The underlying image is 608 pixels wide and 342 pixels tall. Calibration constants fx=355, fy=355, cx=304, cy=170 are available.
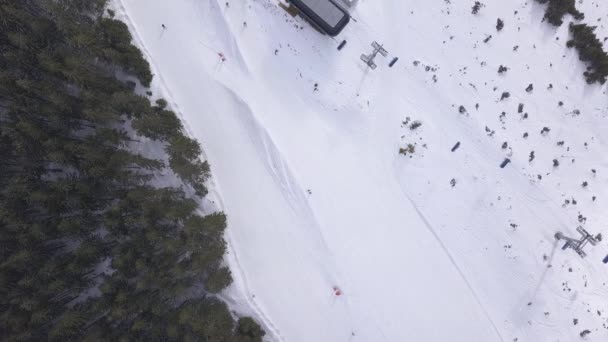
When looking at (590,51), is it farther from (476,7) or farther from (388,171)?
(388,171)

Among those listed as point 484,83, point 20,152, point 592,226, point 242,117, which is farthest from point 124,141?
point 592,226

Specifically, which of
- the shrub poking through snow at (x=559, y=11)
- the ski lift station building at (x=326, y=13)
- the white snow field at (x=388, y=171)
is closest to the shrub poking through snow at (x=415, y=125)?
the white snow field at (x=388, y=171)

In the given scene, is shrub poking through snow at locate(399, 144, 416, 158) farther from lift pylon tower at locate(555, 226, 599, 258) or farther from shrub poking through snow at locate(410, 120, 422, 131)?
lift pylon tower at locate(555, 226, 599, 258)

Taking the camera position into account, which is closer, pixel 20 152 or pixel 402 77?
pixel 20 152

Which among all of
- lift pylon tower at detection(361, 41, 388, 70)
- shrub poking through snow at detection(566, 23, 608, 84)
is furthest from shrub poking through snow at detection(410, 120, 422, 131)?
shrub poking through snow at detection(566, 23, 608, 84)

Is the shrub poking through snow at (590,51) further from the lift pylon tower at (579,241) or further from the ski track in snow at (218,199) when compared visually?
the ski track in snow at (218,199)

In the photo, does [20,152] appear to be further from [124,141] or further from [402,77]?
[402,77]

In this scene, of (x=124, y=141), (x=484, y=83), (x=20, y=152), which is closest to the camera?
(x=20, y=152)
